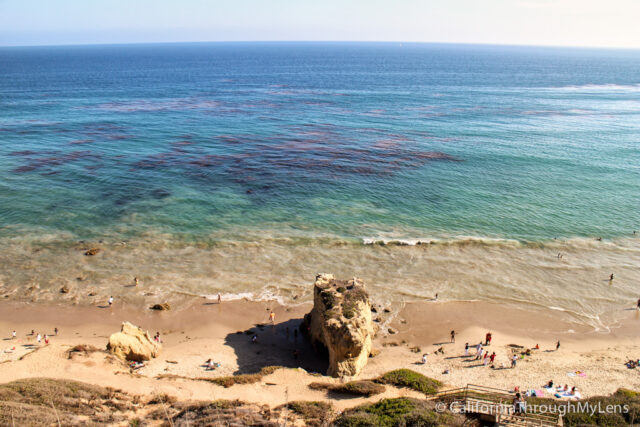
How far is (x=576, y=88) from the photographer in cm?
15000

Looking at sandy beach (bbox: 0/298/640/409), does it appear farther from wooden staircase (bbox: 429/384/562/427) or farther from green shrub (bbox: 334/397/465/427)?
wooden staircase (bbox: 429/384/562/427)

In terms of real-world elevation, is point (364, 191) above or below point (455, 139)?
below

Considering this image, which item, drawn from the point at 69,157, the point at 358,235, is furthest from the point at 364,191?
the point at 69,157

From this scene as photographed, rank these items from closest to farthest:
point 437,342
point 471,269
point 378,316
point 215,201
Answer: point 437,342 < point 378,316 < point 471,269 < point 215,201

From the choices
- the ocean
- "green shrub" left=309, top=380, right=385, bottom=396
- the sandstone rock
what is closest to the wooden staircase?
"green shrub" left=309, top=380, right=385, bottom=396

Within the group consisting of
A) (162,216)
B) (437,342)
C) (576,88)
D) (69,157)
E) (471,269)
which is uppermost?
(576,88)

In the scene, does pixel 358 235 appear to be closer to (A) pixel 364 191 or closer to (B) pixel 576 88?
(A) pixel 364 191

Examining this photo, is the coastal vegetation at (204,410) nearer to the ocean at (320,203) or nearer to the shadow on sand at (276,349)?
the shadow on sand at (276,349)

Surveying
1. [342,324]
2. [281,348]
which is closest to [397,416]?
[342,324]

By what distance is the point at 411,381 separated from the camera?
80.6ft

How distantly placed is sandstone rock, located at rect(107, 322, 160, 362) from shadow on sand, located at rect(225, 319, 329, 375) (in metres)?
5.83

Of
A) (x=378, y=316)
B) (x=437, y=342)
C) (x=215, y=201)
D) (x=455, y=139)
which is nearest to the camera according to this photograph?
(x=437, y=342)

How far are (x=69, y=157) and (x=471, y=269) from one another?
65.4 m

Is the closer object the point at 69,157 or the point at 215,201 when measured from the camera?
the point at 215,201
